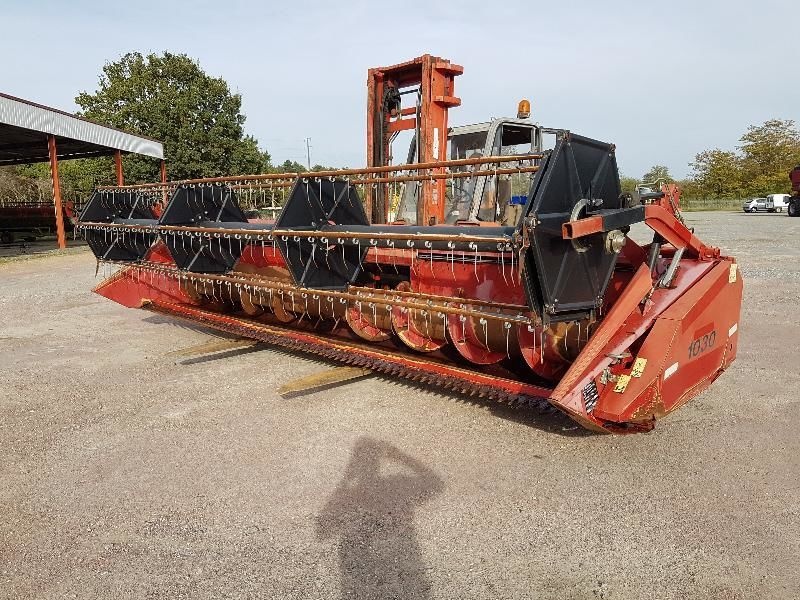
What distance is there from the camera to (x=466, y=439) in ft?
11.8

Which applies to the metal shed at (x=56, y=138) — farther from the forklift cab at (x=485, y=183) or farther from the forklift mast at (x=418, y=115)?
the forklift cab at (x=485, y=183)

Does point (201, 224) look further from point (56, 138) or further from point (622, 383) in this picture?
point (56, 138)

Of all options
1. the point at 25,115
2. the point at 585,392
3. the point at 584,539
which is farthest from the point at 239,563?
the point at 25,115

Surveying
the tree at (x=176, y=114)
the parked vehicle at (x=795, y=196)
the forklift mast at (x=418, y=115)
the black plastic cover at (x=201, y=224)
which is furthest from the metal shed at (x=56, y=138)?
the parked vehicle at (x=795, y=196)

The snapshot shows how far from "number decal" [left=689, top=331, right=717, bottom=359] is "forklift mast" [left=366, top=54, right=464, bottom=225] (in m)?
2.25

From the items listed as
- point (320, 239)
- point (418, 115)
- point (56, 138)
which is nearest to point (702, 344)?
point (320, 239)

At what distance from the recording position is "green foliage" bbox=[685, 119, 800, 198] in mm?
47688

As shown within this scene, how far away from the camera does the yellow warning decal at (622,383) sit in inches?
122

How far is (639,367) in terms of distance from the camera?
3096mm

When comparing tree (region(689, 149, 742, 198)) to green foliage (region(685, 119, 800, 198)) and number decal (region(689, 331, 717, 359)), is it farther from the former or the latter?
number decal (region(689, 331, 717, 359))

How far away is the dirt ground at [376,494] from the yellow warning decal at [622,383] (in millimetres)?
476

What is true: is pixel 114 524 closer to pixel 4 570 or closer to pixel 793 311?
pixel 4 570

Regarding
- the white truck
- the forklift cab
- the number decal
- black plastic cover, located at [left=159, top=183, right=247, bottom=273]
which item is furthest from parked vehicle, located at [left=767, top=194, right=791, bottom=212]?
black plastic cover, located at [left=159, top=183, right=247, bottom=273]

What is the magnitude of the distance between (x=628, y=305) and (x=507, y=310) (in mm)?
674
